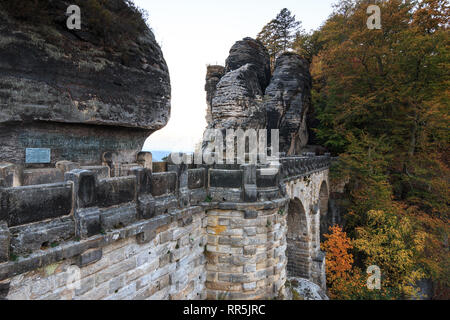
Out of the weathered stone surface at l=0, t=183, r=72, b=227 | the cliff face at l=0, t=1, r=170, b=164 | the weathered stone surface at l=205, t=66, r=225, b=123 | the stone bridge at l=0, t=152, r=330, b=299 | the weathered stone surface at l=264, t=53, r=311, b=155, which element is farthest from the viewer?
the weathered stone surface at l=205, t=66, r=225, b=123

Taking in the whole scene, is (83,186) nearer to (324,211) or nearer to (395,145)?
(324,211)

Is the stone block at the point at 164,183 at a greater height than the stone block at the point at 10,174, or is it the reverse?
the stone block at the point at 10,174

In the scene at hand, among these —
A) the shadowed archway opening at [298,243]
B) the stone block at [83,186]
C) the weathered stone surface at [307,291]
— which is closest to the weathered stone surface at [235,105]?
the shadowed archway opening at [298,243]

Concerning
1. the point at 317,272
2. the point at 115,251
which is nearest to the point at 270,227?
the point at 115,251

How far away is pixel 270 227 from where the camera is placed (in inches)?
218

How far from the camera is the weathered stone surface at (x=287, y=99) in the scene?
21.4m

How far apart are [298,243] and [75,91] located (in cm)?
1316

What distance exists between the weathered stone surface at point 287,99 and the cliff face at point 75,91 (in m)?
15.8

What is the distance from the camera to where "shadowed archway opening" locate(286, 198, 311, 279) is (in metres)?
13.3

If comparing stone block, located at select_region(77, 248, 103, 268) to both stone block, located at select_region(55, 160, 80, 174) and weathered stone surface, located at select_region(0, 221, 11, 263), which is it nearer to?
weathered stone surface, located at select_region(0, 221, 11, 263)

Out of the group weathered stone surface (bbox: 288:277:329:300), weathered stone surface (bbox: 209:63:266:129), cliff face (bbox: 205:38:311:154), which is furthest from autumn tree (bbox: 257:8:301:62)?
weathered stone surface (bbox: 288:277:329:300)

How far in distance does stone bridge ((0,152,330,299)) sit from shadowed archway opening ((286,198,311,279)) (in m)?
7.61

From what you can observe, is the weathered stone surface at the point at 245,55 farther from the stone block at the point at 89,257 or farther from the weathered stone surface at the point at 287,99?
the stone block at the point at 89,257
